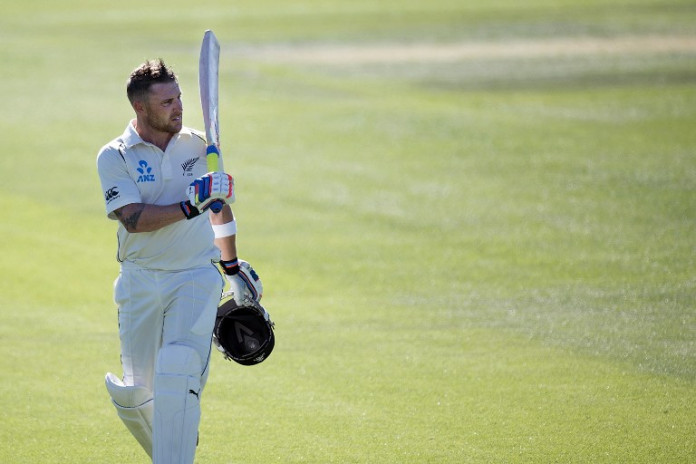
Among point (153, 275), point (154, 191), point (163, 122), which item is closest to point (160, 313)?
point (153, 275)

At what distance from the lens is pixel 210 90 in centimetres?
612

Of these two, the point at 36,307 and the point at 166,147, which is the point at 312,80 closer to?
the point at 36,307

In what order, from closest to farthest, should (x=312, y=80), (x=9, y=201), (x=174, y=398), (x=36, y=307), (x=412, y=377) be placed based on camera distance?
(x=174, y=398), (x=412, y=377), (x=36, y=307), (x=9, y=201), (x=312, y=80)

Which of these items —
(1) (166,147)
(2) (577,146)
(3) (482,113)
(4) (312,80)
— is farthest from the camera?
(4) (312,80)

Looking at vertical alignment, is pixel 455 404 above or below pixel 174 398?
below

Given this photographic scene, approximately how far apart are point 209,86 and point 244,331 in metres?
1.42

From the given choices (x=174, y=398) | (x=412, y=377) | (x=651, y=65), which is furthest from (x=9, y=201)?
(x=651, y=65)

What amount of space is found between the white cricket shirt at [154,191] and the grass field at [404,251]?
48.8 inches

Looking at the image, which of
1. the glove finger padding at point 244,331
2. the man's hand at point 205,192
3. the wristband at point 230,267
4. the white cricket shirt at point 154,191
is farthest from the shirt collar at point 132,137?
the glove finger padding at point 244,331

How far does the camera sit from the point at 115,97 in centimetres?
1950

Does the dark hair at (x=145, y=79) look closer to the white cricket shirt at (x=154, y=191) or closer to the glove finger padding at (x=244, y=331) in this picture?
the white cricket shirt at (x=154, y=191)

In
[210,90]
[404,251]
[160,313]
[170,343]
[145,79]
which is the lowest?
[404,251]

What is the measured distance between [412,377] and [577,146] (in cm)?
910

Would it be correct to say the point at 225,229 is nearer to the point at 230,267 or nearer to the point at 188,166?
the point at 230,267
